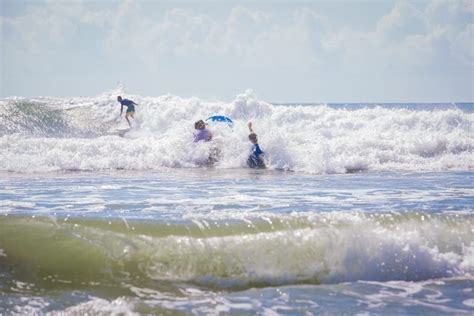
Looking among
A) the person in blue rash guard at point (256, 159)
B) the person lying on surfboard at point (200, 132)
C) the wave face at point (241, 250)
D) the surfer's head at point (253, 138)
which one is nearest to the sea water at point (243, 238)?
the wave face at point (241, 250)

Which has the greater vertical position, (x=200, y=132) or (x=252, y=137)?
(x=200, y=132)

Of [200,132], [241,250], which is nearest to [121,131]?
[200,132]

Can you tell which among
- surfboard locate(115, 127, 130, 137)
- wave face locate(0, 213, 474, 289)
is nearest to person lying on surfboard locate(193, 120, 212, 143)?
surfboard locate(115, 127, 130, 137)

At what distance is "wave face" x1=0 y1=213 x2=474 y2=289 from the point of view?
5.36 m

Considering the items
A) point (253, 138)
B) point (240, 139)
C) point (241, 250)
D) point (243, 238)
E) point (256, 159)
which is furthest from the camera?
point (240, 139)

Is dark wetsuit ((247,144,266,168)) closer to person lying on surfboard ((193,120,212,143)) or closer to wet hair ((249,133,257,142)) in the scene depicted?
wet hair ((249,133,257,142))

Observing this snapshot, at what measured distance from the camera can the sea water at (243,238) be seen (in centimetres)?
484

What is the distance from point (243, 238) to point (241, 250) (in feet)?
0.68

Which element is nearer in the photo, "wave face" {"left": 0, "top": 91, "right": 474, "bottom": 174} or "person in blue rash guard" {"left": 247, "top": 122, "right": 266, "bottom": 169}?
"person in blue rash guard" {"left": 247, "top": 122, "right": 266, "bottom": 169}

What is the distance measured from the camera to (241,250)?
18.5ft

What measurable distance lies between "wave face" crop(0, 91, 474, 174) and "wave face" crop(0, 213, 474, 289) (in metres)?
8.39

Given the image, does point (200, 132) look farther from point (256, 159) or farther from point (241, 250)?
point (241, 250)

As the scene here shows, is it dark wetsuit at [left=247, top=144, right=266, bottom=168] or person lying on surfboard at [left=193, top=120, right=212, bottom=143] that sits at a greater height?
person lying on surfboard at [left=193, top=120, right=212, bottom=143]

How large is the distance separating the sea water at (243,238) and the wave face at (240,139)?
0.35 m
